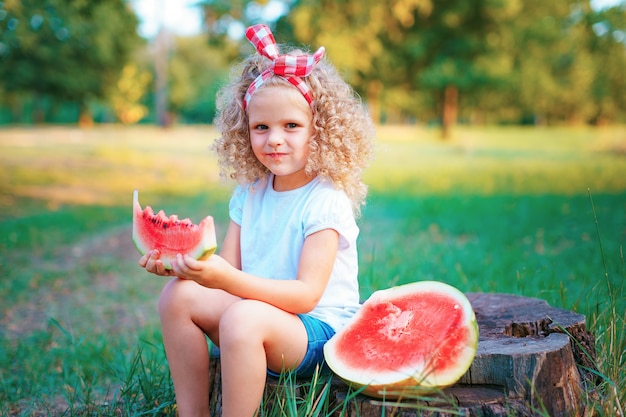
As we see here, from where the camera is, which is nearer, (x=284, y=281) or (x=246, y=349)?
(x=246, y=349)

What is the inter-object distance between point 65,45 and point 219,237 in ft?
23.3

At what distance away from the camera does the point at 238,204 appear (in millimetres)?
2771

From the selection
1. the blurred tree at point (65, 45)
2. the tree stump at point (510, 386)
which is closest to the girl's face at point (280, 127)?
the tree stump at point (510, 386)

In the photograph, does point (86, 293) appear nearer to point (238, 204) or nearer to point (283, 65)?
point (238, 204)

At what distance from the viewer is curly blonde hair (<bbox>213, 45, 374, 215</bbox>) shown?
2562mm

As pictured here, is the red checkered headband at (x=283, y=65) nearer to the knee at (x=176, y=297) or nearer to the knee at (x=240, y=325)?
the knee at (x=176, y=297)

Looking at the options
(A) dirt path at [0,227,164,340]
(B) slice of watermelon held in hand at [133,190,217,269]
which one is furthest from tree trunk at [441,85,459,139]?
(B) slice of watermelon held in hand at [133,190,217,269]

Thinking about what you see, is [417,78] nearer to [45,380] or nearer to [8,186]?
[8,186]

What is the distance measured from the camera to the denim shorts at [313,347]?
2.30 meters

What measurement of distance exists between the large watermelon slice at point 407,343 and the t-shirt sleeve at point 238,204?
751 millimetres

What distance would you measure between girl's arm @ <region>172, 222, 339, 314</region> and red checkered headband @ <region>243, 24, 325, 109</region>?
2.13 ft

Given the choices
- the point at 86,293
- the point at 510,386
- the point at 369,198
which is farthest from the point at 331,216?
the point at 369,198

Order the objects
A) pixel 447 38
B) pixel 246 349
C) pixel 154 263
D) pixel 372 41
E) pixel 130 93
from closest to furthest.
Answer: pixel 246 349 → pixel 154 263 → pixel 372 41 → pixel 447 38 → pixel 130 93

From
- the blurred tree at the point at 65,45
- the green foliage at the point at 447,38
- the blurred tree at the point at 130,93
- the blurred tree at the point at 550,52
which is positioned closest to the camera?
the blurred tree at the point at 65,45
